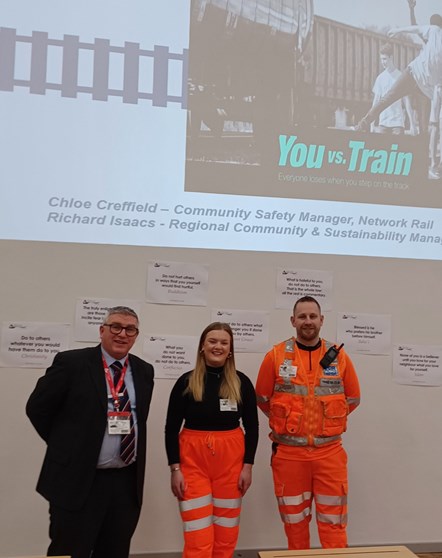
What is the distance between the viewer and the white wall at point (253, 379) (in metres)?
3.05

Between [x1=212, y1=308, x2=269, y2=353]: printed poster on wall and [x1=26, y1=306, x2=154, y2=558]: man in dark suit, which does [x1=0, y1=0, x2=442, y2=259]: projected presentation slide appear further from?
[x1=26, y1=306, x2=154, y2=558]: man in dark suit

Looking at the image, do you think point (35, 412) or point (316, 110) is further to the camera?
point (316, 110)

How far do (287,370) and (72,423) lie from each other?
1.12 meters

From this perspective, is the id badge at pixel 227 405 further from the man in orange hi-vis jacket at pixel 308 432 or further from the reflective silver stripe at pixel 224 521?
the reflective silver stripe at pixel 224 521

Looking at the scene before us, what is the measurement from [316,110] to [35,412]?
8.33ft

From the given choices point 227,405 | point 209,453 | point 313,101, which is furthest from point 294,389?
point 313,101

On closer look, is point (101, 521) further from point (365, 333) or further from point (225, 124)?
point (225, 124)

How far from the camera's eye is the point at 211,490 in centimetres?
249

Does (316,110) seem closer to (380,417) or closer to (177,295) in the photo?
(177,295)

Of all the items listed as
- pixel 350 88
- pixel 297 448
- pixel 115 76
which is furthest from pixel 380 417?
pixel 115 76

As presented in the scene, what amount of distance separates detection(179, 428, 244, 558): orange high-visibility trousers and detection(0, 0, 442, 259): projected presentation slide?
128 cm

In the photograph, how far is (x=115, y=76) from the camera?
3197 millimetres

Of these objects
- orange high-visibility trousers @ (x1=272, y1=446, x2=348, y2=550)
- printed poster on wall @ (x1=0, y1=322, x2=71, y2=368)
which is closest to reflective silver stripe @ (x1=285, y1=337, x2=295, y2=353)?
orange high-visibility trousers @ (x1=272, y1=446, x2=348, y2=550)

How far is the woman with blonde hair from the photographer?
2447mm
